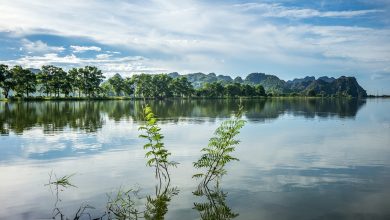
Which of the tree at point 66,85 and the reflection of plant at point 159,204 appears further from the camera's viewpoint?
the tree at point 66,85

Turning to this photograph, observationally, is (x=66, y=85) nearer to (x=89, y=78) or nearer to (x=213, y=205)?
(x=89, y=78)

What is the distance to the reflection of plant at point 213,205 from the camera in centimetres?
1424

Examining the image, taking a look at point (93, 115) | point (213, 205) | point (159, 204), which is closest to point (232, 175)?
point (213, 205)

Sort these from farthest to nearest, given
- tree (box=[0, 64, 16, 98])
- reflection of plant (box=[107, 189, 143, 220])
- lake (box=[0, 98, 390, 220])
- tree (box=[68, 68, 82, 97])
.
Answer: tree (box=[68, 68, 82, 97])
tree (box=[0, 64, 16, 98])
lake (box=[0, 98, 390, 220])
reflection of plant (box=[107, 189, 143, 220])

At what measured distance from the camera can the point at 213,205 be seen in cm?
1545

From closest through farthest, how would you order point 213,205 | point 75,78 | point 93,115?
point 213,205 → point 93,115 → point 75,78

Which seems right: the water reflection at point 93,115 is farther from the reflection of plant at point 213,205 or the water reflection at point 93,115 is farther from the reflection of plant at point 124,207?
the reflection of plant at point 213,205

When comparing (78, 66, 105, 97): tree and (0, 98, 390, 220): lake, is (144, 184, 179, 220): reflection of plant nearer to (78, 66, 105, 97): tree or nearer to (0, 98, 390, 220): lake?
(0, 98, 390, 220): lake

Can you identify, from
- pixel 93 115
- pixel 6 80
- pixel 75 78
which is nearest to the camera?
pixel 93 115

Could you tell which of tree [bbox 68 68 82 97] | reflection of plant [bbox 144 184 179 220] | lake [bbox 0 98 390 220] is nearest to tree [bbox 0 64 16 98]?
tree [bbox 68 68 82 97]

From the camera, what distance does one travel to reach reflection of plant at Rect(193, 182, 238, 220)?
14.2 m

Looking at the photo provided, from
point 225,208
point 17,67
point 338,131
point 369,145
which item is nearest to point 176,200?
point 225,208

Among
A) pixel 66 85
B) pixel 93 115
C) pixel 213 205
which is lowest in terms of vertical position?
pixel 213 205

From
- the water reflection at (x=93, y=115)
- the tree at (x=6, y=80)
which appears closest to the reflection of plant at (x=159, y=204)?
the water reflection at (x=93, y=115)
